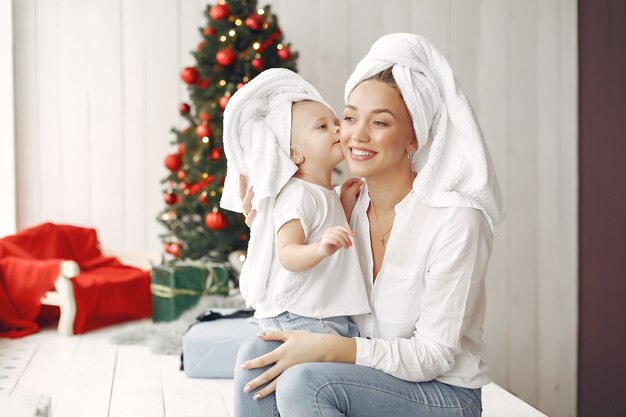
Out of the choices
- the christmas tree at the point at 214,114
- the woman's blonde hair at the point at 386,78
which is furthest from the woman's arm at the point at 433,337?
the christmas tree at the point at 214,114

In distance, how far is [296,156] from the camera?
6.86 ft

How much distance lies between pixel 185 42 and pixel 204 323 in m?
1.94

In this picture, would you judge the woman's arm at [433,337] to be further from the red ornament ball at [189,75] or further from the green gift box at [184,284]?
the red ornament ball at [189,75]

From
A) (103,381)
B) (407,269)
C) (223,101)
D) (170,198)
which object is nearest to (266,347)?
(407,269)

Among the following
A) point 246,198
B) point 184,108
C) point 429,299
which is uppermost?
point 184,108

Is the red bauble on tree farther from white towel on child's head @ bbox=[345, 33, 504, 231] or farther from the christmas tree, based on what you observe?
white towel on child's head @ bbox=[345, 33, 504, 231]

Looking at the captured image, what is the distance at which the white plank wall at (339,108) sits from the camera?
452 centimetres

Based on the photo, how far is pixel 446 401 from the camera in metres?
1.78

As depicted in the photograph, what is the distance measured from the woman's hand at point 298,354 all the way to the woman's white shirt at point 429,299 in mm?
36

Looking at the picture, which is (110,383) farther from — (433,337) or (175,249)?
(433,337)

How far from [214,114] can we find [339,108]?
97 cm

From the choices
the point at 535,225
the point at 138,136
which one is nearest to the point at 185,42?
the point at 138,136

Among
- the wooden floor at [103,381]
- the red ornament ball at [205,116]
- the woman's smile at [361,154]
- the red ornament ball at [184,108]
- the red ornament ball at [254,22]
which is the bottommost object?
the wooden floor at [103,381]

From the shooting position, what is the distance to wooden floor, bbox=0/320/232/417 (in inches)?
107
